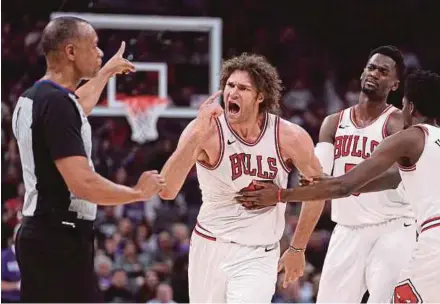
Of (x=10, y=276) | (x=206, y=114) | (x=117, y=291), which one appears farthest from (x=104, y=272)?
(x=206, y=114)

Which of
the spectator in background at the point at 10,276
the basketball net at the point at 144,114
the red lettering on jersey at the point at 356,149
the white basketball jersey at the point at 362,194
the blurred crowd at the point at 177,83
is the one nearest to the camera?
the white basketball jersey at the point at 362,194

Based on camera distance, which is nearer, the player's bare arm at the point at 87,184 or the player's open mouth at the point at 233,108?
the player's bare arm at the point at 87,184

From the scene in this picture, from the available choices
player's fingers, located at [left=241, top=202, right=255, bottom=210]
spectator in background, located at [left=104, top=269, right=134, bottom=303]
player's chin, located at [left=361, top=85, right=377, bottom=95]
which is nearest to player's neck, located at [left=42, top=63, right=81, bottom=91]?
player's fingers, located at [left=241, top=202, right=255, bottom=210]

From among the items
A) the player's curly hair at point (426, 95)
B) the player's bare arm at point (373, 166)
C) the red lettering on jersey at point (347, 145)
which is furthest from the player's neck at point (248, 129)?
the player's curly hair at point (426, 95)

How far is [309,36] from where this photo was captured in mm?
15828

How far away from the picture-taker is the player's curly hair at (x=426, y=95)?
549 cm

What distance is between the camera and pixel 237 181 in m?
5.96

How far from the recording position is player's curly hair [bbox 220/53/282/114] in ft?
20.3

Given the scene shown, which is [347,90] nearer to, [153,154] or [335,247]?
[153,154]

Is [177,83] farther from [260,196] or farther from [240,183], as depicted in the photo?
[260,196]

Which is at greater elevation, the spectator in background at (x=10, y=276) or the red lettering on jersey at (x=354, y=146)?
the red lettering on jersey at (x=354, y=146)

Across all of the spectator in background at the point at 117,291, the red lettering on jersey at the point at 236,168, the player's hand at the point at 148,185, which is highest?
the player's hand at the point at 148,185

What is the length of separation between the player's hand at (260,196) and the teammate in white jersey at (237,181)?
0.06 m

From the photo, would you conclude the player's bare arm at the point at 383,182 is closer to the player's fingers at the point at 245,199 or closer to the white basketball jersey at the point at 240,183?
the white basketball jersey at the point at 240,183
